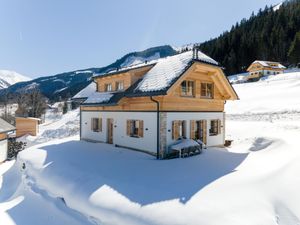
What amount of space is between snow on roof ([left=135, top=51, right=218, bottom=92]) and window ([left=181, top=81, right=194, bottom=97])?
1.25m

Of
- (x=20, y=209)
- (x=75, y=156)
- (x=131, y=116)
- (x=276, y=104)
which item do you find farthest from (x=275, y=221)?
(x=276, y=104)

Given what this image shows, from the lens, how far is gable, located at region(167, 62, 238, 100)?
13.8 meters

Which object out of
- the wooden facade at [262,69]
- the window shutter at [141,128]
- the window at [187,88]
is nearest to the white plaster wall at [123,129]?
the window shutter at [141,128]

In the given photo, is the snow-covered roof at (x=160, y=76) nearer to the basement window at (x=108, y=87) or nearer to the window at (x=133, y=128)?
the basement window at (x=108, y=87)

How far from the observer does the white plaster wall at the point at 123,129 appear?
1342 centimetres

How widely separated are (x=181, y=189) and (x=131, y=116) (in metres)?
7.17

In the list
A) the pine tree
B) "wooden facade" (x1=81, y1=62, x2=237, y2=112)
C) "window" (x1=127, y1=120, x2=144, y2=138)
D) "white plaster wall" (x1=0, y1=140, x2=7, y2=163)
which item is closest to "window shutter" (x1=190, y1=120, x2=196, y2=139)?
"wooden facade" (x1=81, y1=62, x2=237, y2=112)

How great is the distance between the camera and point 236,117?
27891 mm

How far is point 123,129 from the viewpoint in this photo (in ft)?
50.9

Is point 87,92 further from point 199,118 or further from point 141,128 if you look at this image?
point 199,118

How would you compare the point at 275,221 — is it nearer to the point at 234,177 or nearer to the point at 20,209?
the point at 234,177

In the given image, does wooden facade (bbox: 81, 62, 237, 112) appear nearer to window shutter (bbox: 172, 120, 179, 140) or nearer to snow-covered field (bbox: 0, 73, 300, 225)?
window shutter (bbox: 172, 120, 179, 140)

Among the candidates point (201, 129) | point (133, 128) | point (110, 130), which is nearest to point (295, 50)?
point (201, 129)

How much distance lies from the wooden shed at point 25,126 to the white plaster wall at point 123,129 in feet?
52.2
